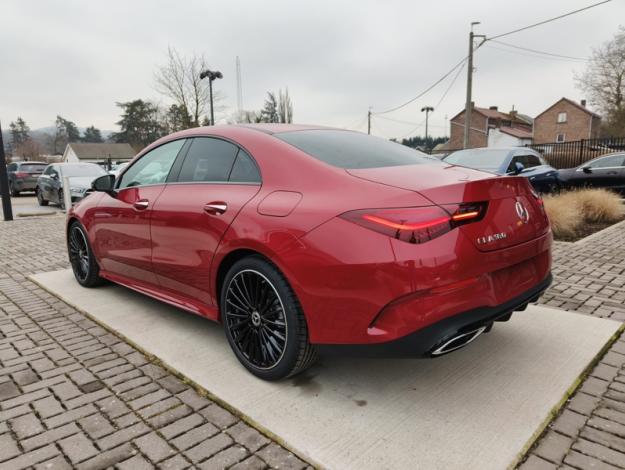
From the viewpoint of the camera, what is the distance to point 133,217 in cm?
373

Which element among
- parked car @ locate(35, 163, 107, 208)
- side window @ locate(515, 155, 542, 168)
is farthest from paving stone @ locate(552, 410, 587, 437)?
parked car @ locate(35, 163, 107, 208)

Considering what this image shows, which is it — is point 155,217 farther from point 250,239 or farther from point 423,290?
point 423,290

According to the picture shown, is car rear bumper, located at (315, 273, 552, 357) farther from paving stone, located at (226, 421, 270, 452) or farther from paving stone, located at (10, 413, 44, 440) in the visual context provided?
paving stone, located at (10, 413, 44, 440)

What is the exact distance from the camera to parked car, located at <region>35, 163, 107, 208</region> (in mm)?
12765

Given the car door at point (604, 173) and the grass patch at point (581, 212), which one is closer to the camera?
the grass patch at point (581, 212)

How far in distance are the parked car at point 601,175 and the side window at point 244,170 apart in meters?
11.5

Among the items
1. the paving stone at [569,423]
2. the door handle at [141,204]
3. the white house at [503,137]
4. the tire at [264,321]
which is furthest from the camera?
the white house at [503,137]

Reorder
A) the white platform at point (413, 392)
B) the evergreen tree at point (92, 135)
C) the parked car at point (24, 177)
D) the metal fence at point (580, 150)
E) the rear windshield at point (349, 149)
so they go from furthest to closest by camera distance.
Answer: the evergreen tree at point (92, 135) < the parked car at point (24, 177) < the metal fence at point (580, 150) < the rear windshield at point (349, 149) < the white platform at point (413, 392)

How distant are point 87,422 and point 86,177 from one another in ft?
41.5

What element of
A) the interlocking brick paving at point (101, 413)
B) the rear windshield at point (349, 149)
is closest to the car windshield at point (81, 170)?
the interlocking brick paving at point (101, 413)

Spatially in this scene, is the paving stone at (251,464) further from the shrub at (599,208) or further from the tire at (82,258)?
the shrub at (599,208)

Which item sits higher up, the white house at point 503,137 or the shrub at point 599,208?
the white house at point 503,137

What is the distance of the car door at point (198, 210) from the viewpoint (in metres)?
2.86

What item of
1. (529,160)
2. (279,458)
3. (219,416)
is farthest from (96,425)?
(529,160)
